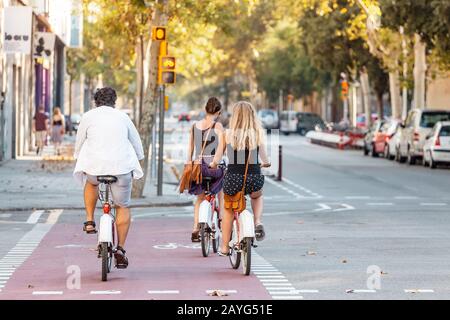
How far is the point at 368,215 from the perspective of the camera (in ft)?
77.2

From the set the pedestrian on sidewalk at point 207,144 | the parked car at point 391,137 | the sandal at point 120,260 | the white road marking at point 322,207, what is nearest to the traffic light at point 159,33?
the white road marking at point 322,207

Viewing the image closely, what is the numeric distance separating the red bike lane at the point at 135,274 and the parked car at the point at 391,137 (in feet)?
106

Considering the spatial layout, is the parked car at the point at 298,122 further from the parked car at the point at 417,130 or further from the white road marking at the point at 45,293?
the white road marking at the point at 45,293

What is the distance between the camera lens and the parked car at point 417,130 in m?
46.6

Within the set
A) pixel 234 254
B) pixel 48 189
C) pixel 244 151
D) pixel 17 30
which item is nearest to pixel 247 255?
pixel 234 254

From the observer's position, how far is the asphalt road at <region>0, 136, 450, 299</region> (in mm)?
12648

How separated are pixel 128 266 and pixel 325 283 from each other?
8.36 feet

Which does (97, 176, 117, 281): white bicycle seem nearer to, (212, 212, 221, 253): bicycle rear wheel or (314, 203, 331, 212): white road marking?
(212, 212, 221, 253): bicycle rear wheel

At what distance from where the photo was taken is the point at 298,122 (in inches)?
3748

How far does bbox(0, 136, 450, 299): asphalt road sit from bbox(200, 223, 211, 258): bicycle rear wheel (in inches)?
4.4

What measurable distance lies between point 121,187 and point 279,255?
299 cm

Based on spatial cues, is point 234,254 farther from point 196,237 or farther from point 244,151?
point 196,237

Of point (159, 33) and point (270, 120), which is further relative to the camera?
point (270, 120)

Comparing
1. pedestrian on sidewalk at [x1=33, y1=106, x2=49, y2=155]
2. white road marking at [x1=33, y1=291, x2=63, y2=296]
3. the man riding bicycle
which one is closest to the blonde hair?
the man riding bicycle
